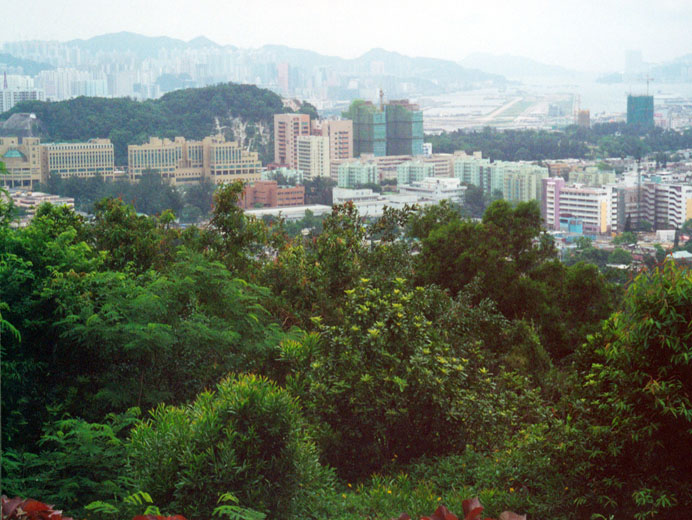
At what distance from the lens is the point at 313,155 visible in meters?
13.5

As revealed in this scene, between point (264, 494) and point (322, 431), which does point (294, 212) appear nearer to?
point (322, 431)

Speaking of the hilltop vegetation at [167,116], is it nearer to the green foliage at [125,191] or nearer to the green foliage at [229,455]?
the green foliage at [125,191]

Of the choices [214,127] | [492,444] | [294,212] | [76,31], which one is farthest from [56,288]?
[214,127]

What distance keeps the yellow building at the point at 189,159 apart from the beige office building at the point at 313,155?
2867mm

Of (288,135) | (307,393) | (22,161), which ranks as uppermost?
(288,135)

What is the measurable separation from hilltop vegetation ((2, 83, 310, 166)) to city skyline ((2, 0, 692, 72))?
2.39 metres

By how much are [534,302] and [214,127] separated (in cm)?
732

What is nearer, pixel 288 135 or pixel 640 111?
pixel 640 111

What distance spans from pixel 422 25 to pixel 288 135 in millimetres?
6634

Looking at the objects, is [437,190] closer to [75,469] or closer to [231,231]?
[231,231]

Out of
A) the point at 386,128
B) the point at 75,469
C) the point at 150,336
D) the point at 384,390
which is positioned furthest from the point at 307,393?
the point at 386,128

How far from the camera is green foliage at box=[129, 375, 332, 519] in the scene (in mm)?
2098

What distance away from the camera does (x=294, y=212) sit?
30.3 ft

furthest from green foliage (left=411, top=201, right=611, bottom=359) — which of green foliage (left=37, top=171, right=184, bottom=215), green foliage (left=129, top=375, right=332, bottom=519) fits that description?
green foliage (left=37, top=171, right=184, bottom=215)
